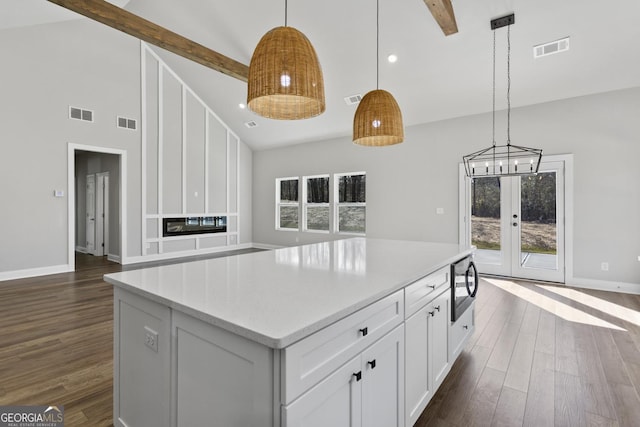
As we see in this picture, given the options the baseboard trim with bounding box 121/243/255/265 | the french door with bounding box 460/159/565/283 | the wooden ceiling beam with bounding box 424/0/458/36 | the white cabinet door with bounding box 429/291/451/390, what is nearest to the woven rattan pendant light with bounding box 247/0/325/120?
the white cabinet door with bounding box 429/291/451/390

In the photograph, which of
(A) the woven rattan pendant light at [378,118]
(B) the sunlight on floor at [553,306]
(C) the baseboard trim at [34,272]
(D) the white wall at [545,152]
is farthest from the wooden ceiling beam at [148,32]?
(B) the sunlight on floor at [553,306]

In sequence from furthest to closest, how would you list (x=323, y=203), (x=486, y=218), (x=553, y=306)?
(x=323, y=203), (x=486, y=218), (x=553, y=306)

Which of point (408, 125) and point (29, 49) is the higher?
point (29, 49)

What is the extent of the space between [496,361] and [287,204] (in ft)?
21.3

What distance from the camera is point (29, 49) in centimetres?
510

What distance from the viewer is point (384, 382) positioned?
1.34m

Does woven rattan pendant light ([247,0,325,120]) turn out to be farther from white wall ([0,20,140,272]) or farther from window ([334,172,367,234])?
white wall ([0,20,140,272])

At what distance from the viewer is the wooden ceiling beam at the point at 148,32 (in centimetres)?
400

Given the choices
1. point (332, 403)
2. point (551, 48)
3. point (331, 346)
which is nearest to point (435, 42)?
point (551, 48)

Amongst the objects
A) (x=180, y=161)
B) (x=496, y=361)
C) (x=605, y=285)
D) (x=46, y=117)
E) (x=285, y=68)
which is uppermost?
(x=46, y=117)

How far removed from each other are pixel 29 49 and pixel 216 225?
4.69 m

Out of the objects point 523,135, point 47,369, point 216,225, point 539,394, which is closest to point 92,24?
point 216,225

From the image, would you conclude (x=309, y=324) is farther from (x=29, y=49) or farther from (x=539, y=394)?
(x=29, y=49)

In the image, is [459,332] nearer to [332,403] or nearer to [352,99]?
[332,403]
